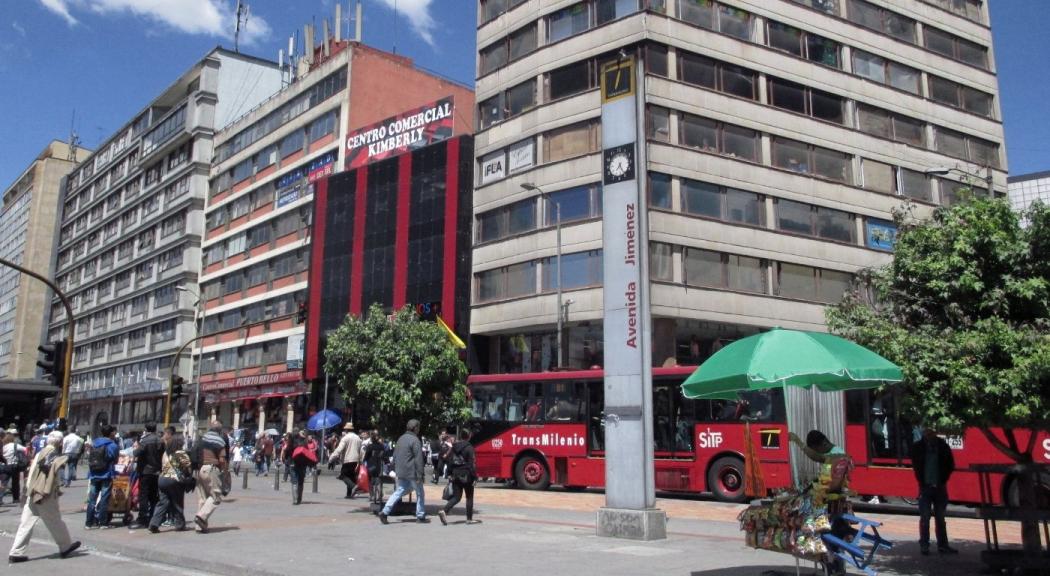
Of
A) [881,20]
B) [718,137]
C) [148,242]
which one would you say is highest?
[881,20]

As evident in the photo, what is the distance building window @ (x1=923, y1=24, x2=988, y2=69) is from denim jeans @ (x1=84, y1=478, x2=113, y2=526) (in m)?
43.5

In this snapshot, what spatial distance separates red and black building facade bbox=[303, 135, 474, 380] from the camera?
1656 inches

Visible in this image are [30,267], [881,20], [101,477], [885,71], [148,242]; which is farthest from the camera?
[30,267]

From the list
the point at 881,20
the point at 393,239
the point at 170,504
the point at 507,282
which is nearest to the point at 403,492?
the point at 170,504

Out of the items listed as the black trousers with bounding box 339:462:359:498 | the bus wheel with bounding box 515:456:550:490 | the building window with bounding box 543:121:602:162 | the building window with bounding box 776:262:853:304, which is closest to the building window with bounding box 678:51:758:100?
the building window with bounding box 543:121:602:162

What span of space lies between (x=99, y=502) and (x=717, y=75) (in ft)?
101

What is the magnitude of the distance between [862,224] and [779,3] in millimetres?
10938

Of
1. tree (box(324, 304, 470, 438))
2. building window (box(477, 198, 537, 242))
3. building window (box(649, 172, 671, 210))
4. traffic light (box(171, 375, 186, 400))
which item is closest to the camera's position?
tree (box(324, 304, 470, 438))

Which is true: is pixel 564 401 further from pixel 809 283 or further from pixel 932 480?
pixel 809 283

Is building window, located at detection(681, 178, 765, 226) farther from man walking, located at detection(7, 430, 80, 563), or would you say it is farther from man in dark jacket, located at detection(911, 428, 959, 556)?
man walking, located at detection(7, 430, 80, 563)

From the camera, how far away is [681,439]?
21625 millimetres

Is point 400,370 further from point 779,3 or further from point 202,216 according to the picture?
point 202,216

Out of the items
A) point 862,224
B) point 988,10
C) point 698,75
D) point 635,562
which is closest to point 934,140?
point 862,224

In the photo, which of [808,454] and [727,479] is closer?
[808,454]
